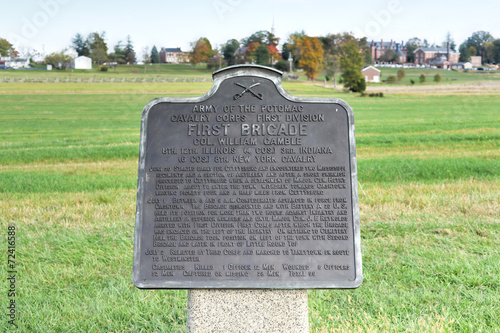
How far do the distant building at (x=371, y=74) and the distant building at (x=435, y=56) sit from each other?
176ft

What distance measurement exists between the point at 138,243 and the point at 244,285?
3.25 ft

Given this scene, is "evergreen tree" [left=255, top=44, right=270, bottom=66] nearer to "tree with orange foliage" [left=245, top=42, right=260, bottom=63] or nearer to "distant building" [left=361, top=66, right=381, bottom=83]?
"tree with orange foliage" [left=245, top=42, right=260, bottom=63]

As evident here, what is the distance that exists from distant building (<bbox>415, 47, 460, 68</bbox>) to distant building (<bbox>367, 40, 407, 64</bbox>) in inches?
376

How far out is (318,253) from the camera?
4344 millimetres

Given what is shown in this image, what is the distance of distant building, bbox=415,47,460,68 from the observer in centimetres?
14596

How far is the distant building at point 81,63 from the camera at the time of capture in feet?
308

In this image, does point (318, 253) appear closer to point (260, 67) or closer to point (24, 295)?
point (260, 67)

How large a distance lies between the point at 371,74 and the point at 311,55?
59.5ft

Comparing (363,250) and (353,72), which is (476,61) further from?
(363,250)

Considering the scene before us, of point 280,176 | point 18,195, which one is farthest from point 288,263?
point 18,195

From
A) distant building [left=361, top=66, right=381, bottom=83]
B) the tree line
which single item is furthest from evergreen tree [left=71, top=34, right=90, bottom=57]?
distant building [left=361, top=66, right=381, bottom=83]

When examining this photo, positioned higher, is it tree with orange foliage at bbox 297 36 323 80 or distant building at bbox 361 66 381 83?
tree with orange foliage at bbox 297 36 323 80

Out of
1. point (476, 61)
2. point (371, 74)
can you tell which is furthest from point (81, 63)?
point (476, 61)

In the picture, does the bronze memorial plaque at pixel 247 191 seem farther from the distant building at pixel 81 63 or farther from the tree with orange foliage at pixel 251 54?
the distant building at pixel 81 63
